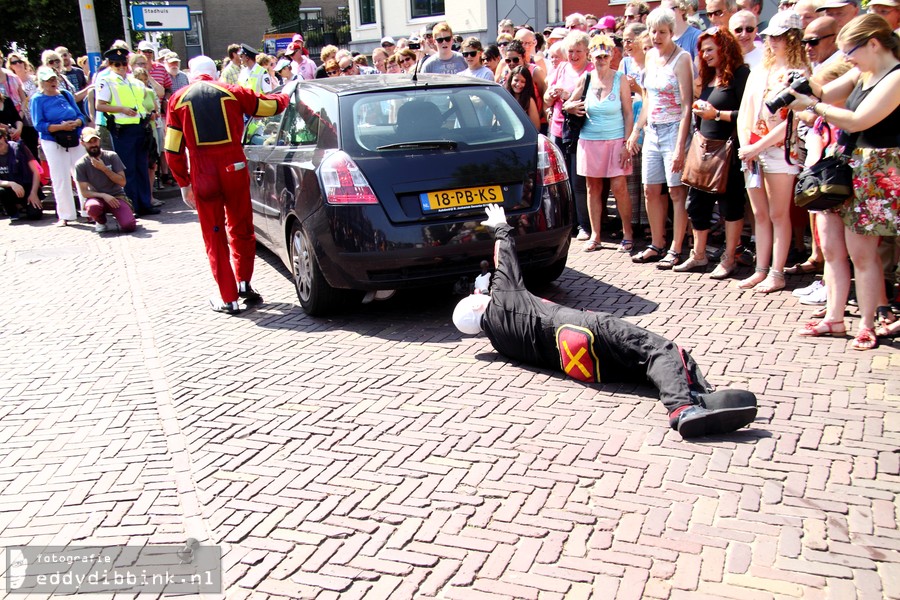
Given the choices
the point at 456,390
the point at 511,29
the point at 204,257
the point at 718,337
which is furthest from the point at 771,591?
the point at 511,29

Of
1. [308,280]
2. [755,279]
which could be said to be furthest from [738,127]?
[308,280]

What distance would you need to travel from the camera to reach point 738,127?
632 centimetres

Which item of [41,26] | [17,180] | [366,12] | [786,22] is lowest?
[17,180]

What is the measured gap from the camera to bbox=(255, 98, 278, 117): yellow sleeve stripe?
6.83m

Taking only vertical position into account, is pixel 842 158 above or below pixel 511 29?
below

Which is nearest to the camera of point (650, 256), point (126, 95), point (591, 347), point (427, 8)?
point (591, 347)

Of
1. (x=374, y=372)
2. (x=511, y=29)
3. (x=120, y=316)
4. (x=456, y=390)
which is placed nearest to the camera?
(x=456, y=390)

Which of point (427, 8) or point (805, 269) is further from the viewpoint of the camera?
point (427, 8)

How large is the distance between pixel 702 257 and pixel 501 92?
224 cm

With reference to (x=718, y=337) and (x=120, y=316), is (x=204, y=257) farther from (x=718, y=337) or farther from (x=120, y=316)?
(x=718, y=337)

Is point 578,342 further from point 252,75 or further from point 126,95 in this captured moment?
point 252,75

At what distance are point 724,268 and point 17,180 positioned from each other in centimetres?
1041

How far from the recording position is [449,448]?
4176 millimetres

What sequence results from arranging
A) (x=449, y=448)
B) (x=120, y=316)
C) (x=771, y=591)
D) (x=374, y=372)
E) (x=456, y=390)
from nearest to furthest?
(x=771, y=591) → (x=449, y=448) → (x=456, y=390) → (x=374, y=372) → (x=120, y=316)
